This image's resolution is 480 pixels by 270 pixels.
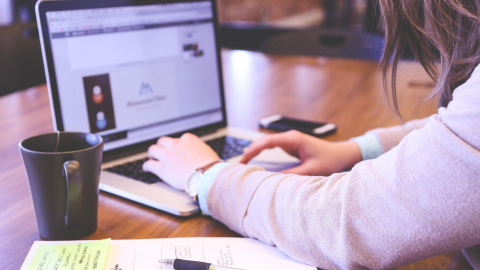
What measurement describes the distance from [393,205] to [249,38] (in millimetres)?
2480

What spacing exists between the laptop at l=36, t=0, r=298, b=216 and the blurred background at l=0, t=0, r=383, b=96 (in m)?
0.35

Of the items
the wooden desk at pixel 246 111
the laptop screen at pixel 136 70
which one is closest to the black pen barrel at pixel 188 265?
the wooden desk at pixel 246 111

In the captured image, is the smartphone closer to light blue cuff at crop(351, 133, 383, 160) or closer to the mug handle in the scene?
light blue cuff at crop(351, 133, 383, 160)

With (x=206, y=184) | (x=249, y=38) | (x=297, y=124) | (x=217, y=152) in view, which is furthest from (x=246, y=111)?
(x=249, y=38)

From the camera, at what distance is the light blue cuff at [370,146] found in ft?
2.72

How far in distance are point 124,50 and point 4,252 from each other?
1.42ft

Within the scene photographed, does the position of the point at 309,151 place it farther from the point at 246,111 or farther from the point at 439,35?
the point at 246,111

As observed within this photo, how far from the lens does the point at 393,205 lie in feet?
1.45

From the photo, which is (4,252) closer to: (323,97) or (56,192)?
(56,192)

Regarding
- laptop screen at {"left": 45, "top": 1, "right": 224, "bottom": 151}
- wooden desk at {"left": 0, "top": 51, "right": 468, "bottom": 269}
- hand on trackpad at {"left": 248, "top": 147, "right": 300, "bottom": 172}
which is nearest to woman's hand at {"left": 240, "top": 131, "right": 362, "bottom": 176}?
hand on trackpad at {"left": 248, "top": 147, "right": 300, "bottom": 172}

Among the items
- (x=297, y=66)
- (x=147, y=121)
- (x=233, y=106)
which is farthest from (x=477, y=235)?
(x=297, y=66)

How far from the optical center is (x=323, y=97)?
1.33 metres

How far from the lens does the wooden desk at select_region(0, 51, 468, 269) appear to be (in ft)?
1.91

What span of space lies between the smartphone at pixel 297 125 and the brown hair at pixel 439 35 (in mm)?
418
